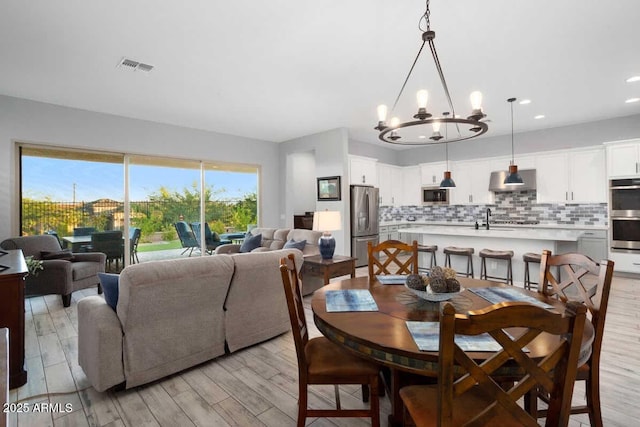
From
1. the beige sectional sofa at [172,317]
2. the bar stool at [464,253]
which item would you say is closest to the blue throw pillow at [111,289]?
the beige sectional sofa at [172,317]

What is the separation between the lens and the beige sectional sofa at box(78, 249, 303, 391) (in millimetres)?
2146

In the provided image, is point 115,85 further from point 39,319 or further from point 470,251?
point 470,251

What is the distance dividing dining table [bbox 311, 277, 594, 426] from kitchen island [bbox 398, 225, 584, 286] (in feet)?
9.51

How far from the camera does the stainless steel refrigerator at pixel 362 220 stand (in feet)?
21.0

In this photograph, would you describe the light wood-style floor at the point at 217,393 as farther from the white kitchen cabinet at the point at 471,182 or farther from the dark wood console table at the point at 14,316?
Answer: the white kitchen cabinet at the point at 471,182

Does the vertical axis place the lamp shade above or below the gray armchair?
above

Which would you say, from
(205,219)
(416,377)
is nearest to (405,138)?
(205,219)

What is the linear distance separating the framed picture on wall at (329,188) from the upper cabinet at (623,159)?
466 centimetres

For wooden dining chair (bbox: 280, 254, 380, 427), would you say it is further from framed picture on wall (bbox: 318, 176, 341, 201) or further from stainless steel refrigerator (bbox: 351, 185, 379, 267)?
framed picture on wall (bbox: 318, 176, 341, 201)

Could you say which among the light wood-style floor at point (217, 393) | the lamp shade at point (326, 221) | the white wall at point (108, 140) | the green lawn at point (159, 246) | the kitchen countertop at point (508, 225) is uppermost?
the white wall at point (108, 140)

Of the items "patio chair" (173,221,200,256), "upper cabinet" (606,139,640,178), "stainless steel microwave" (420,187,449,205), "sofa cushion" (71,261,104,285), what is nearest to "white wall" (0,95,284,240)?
"sofa cushion" (71,261,104,285)

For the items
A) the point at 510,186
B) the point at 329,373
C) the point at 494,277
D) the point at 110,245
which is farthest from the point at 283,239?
the point at 510,186

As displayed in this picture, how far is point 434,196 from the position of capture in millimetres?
7887

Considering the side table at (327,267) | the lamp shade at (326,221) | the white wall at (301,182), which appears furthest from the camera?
the white wall at (301,182)
